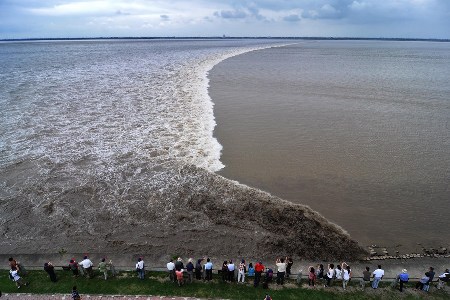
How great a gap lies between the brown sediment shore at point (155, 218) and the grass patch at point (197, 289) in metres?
2.65

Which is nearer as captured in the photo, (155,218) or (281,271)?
(281,271)

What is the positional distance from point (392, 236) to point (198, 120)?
87.9 ft

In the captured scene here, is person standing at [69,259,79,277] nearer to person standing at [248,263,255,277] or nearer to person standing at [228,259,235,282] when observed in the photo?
person standing at [228,259,235,282]

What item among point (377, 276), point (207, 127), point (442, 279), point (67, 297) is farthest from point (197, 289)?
point (207, 127)

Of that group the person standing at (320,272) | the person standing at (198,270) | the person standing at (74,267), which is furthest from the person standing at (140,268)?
the person standing at (320,272)

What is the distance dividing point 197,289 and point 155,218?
7.72 m

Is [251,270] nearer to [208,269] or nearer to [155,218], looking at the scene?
[208,269]

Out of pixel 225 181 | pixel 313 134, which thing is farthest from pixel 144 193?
pixel 313 134

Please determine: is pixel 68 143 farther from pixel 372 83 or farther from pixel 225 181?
pixel 372 83

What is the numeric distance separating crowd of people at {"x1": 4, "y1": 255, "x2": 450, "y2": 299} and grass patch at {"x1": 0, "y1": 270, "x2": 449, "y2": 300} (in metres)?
0.26

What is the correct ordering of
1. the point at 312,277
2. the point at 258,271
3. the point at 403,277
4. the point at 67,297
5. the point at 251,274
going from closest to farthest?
the point at 67,297 < the point at 403,277 < the point at 258,271 < the point at 312,277 < the point at 251,274

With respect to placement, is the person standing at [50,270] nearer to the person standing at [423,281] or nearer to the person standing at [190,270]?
the person standing at [190,270]

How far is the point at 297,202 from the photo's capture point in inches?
965

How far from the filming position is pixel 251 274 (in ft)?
56.1
